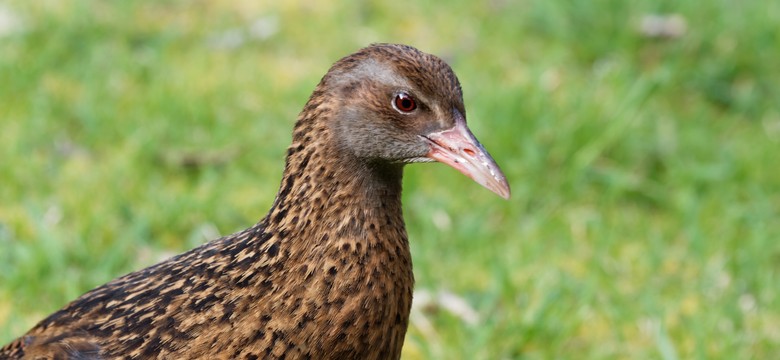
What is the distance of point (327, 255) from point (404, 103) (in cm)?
44

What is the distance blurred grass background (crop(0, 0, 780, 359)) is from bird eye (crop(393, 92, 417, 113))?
4.45 feet

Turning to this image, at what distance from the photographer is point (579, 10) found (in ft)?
20.8

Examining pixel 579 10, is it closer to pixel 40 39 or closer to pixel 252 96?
pixel 252 96

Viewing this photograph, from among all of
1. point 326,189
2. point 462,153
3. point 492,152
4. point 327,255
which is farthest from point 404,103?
point 492,152

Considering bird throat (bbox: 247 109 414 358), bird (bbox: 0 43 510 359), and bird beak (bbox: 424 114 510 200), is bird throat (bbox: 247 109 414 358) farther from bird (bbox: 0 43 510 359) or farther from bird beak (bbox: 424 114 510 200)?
bird beak (bbox: 424 114 510 200)

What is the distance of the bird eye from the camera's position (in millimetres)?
3205

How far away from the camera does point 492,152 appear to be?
5.43 metres

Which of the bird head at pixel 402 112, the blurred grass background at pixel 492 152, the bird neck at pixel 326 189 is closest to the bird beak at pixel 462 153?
the bird head at pixel 402 112

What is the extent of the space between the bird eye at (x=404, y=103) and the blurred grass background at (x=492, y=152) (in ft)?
4.45

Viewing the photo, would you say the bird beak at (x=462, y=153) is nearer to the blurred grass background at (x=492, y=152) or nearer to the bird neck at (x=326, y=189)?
the bird neck at (x=326, y=189)

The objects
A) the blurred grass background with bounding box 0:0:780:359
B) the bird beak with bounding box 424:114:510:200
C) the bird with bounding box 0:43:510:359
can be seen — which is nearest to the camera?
the bird with bounding box 0:43:510:359

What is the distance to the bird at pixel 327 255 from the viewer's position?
3127 mm

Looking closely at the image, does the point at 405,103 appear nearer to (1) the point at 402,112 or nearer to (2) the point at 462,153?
(1) the point at 402,112

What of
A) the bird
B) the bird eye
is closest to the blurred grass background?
the bird
